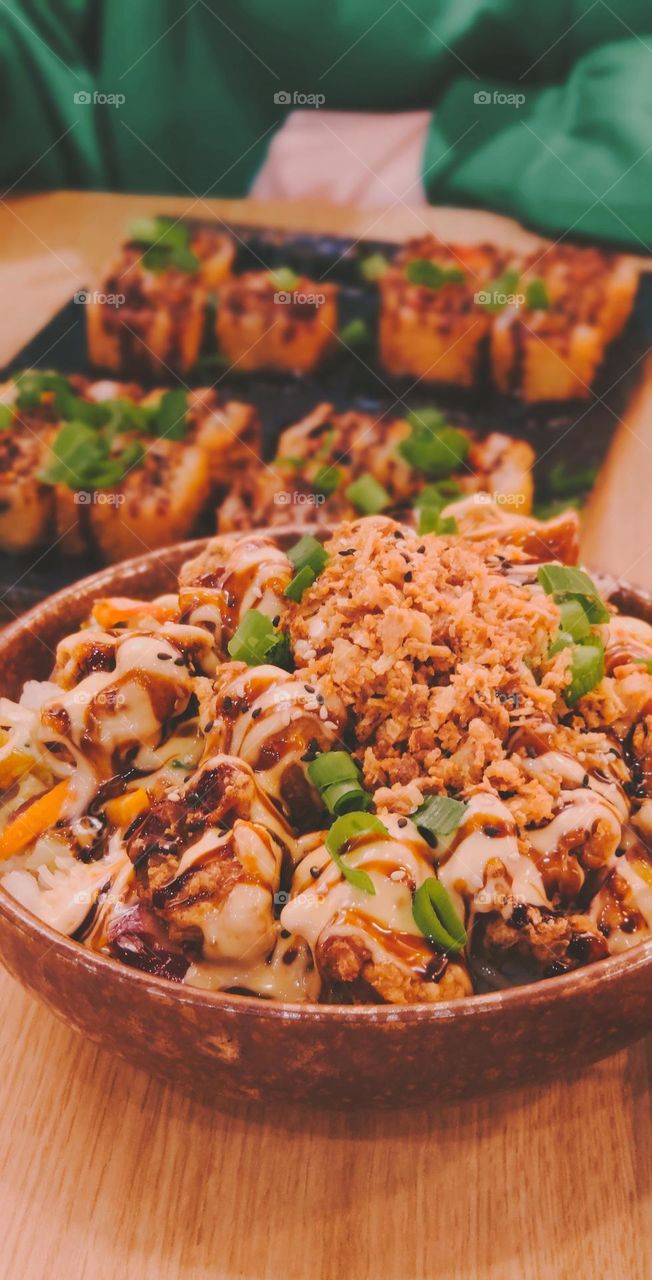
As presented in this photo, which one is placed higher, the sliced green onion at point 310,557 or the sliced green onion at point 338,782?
A: the sliced green onion at point 310,557

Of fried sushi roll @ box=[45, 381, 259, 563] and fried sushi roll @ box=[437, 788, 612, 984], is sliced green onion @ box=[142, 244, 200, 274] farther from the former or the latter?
fried sushi roll @ box=[437, 788, 612, 984]

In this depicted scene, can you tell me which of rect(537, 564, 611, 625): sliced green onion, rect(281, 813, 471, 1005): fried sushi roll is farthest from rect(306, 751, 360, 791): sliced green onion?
rect(537, 564, 611, 625): sliced green onion

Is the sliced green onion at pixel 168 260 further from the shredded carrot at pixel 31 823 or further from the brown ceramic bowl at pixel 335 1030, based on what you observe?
the brown ceramic bowl at pixel 335 1030

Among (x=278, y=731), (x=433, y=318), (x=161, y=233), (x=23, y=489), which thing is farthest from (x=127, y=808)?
(x=161, y=233)

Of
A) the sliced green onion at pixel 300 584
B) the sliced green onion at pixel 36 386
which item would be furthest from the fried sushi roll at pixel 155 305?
the sliced green onion at pixel 300 584

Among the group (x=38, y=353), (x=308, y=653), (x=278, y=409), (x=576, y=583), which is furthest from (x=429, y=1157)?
(x=38, y=353)

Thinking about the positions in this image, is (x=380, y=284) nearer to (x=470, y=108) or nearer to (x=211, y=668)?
(x=470, y=108)
